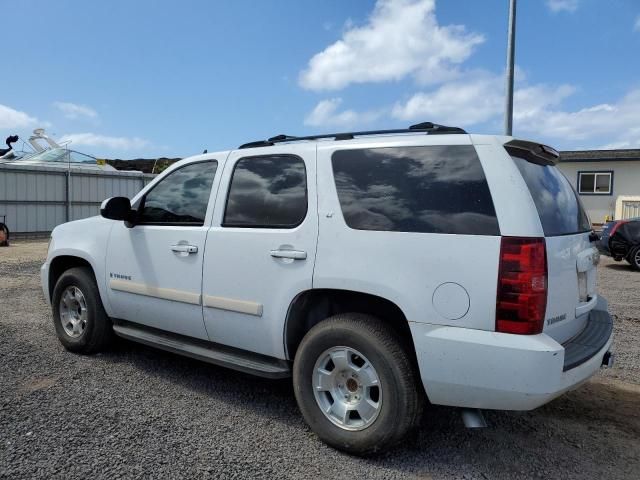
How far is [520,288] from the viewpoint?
8.91ft

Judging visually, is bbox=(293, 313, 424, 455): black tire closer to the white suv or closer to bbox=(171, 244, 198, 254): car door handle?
the white suv

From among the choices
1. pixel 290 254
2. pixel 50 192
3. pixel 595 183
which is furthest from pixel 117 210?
pixel 595 183

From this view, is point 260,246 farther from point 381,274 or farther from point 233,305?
point 381,274

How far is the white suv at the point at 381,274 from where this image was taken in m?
2.78

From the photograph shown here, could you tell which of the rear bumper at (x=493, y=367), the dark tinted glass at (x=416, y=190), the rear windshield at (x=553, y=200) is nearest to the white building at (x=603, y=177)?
the rear windshield at (x=553, y=200)

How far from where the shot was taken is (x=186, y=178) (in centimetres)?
434

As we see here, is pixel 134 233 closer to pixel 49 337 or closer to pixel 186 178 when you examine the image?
pixel 186 178

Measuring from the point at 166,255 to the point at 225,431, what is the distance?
4.72 feet

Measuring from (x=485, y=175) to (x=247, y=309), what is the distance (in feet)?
5.86

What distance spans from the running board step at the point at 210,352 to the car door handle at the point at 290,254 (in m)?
0.73

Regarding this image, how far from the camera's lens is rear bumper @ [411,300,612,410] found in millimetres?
2693

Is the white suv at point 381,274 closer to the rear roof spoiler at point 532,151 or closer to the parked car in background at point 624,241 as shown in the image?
the rear roof spoiler at point 532,151

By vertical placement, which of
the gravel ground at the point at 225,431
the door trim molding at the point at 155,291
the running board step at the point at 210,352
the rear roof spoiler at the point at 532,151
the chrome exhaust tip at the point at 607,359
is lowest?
the gravel ground at the point at 225,431

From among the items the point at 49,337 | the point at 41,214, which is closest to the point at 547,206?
the point at 49,337
